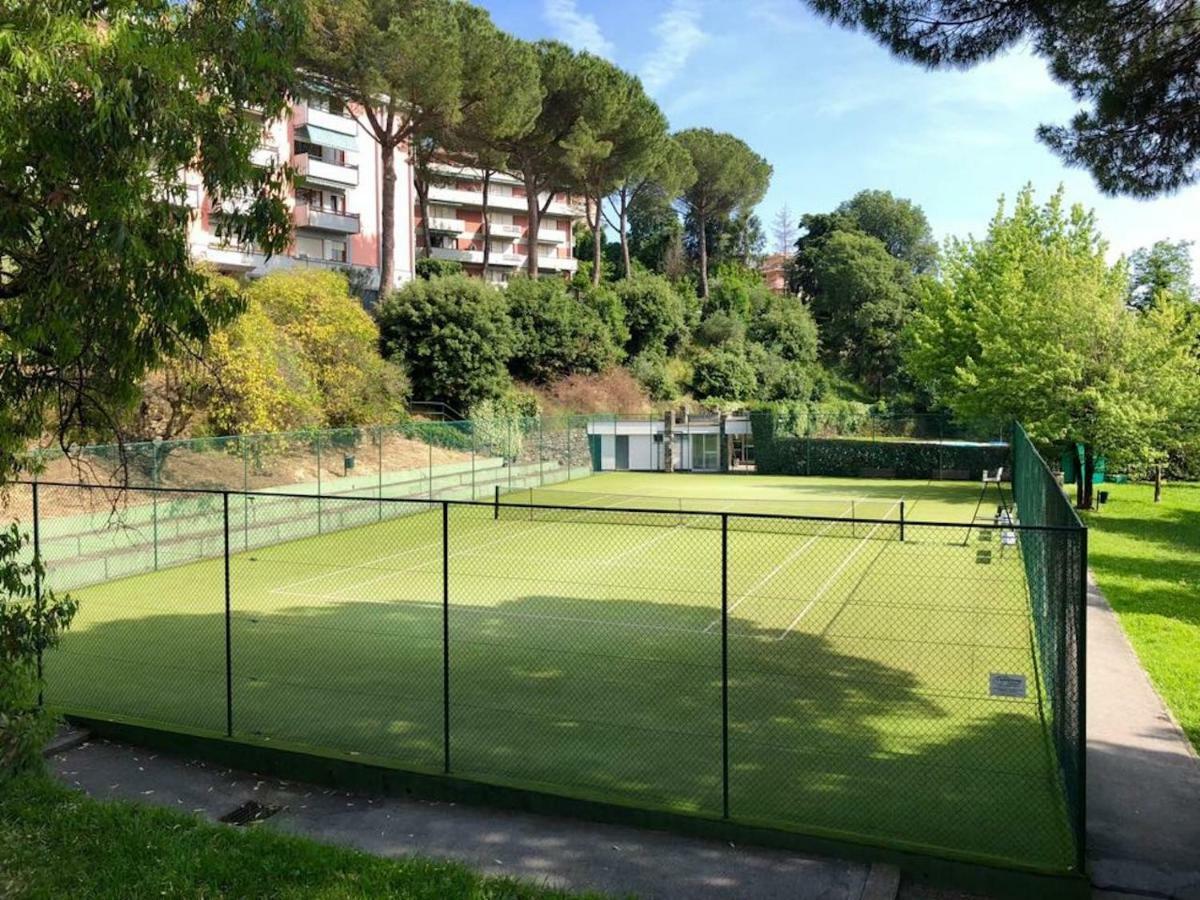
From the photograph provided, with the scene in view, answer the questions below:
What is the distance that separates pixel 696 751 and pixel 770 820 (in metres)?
2.15

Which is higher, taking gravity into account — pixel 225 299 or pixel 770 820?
pixel 225 299

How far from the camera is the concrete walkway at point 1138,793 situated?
706 centimetres

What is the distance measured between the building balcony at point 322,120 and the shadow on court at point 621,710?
3998cm

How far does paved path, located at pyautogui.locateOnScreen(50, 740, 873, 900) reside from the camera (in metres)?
6.98

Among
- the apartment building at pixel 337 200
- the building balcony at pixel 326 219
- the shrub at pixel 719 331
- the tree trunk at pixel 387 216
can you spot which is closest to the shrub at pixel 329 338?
the tree trunk at pixel 387 216

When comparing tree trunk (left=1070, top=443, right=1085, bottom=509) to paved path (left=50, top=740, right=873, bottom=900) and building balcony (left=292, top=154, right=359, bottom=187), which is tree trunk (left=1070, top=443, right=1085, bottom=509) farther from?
building balcony (left=292, top=154, right=359, bottom=187)

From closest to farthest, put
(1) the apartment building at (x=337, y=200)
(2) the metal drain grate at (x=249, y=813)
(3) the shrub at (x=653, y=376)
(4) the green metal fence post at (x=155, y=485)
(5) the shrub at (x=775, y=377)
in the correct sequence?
(2) the metal drain grate at (x=249, y=813) < (4) the green metal fence post at (x=155, y=485) < (1) the apartment building at (x=337, y=200) < (3) the shrub at (x=653, y=376) < (5) the shrub at (x=775, y=377)

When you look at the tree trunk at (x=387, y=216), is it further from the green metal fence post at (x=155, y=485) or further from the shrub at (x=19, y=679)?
the shrub at (x=19, y=679)

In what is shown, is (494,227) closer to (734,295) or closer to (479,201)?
(479,201)

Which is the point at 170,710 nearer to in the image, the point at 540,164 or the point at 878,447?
the point at 878,447

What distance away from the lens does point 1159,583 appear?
18391 mm

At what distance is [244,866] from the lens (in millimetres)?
6859

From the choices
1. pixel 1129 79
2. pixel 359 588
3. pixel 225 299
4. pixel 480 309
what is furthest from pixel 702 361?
pixel 225 299

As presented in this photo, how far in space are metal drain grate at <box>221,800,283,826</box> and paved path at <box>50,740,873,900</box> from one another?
0.26ft
